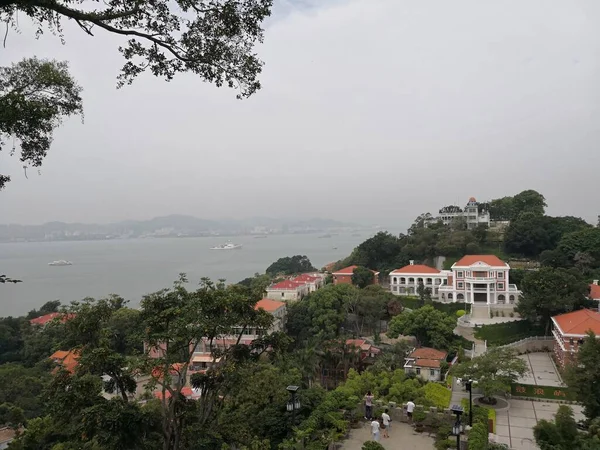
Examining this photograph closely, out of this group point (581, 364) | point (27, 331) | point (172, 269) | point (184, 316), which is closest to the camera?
point (184, 316)

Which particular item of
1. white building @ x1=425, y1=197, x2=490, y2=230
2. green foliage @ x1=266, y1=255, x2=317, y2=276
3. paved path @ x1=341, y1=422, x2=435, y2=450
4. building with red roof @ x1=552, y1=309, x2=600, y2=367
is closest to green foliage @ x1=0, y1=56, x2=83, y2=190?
paved path @ x1=341, y1=422, x2=435, y2=450

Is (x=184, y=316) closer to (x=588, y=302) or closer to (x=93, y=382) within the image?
(x=93, y=382)

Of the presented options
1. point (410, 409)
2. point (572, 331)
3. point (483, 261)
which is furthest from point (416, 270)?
point (410, 409)

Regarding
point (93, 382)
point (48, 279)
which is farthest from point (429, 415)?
point (48, 279)

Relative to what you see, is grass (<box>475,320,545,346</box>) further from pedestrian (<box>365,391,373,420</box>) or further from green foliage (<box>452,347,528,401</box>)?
pedestrian (<box>365,391,373,420</box>)

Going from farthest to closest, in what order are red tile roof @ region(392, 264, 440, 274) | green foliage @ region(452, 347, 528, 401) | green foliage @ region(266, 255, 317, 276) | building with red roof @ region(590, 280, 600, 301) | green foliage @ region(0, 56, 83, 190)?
green foliage @ region(266, 255, 317, 276), red tile roof @ region(392, 264, 440, 274), building with red roof @ region(590, 280, 600, 301), green foliage @ region(452, 347, 528, 401), green foliage @ region(0, 56, 83, 190)

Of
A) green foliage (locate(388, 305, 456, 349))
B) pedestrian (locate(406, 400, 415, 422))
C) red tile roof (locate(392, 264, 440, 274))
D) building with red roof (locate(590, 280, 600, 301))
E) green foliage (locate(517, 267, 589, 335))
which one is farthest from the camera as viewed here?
red tile roof (locate(392, 264, 440, 274))
